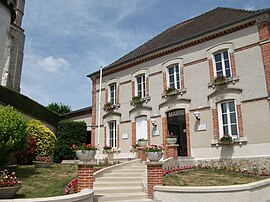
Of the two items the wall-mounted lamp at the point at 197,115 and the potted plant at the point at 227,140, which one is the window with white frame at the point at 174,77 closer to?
the wall-mounted lamp at the point at 197,115

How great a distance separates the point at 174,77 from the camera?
13969 mm

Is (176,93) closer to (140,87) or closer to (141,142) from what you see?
(140,87)

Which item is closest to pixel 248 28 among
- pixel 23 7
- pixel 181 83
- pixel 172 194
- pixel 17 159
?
pixel 181 83

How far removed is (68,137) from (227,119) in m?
10.4

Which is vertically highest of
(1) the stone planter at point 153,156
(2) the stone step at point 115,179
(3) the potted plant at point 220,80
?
(3) the potted plant at point 220,80

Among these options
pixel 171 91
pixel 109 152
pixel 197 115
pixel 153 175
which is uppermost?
pixel 171 91

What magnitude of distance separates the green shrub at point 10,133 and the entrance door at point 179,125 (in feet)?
24.8

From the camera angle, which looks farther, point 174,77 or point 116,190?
point 174,77

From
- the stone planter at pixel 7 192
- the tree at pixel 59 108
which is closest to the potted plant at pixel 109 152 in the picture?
the stone planter at pixel 7 192

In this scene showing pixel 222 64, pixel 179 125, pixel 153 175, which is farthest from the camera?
pixel 179 125

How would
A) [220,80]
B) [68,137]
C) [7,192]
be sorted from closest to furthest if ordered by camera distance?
[7,192]
[220,80]
[68,137]

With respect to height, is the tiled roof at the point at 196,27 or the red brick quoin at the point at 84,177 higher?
the tiled roof at the point at 196,27

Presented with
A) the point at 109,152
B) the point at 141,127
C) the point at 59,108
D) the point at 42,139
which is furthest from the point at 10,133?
the point at 59,108

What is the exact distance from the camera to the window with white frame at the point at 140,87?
15.4 metres
